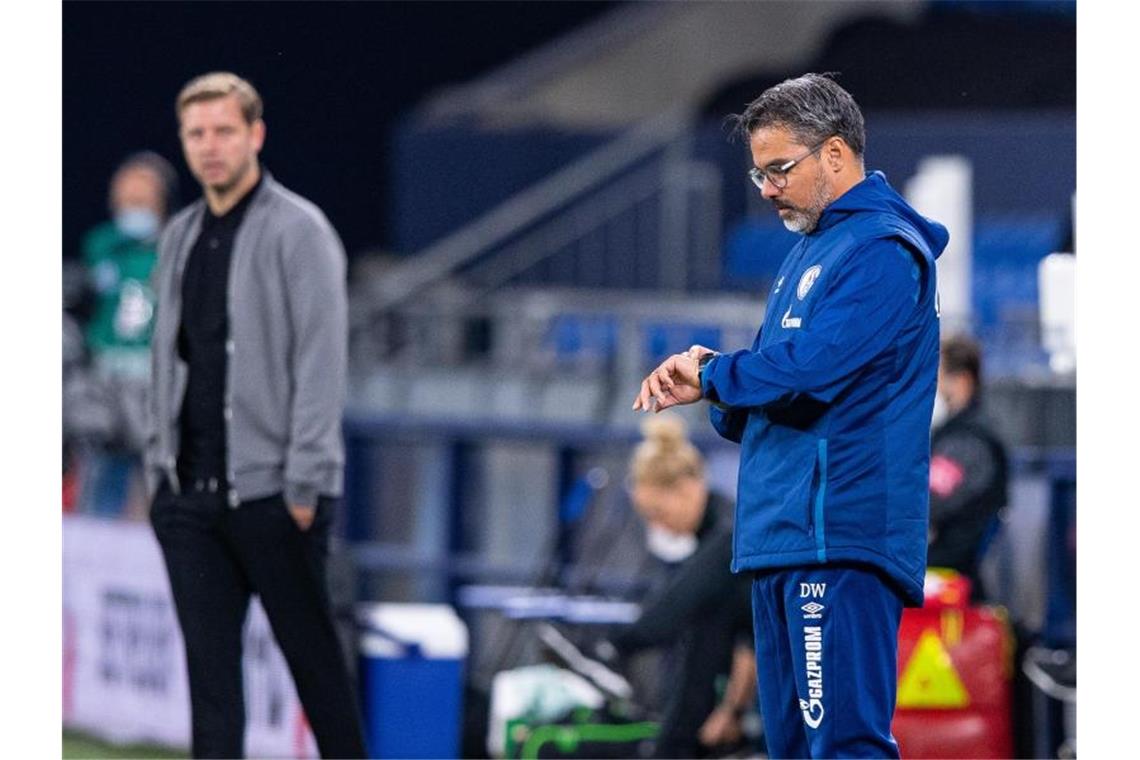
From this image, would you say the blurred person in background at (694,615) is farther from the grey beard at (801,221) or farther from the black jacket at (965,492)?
the grey beard at (801,221)

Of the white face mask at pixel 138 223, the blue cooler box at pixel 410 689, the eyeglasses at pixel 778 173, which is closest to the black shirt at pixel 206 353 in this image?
the eyeglasses at pixel 778 173

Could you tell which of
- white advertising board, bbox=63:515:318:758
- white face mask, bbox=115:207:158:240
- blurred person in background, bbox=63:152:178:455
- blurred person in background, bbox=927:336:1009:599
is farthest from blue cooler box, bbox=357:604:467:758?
white face mask, bbox=115:207:158:240

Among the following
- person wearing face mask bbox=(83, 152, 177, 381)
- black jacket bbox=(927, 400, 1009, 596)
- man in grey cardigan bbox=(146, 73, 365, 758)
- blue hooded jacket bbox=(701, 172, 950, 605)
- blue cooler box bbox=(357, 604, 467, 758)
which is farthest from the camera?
person wearing face mask bbox=(83, 152, 177, 381)

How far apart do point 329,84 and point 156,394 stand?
14318 millimetres

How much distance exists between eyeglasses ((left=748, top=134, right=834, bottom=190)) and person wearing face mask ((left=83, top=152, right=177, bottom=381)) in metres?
6.67

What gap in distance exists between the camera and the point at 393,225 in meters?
20.1

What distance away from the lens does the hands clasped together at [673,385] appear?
4.71 metres

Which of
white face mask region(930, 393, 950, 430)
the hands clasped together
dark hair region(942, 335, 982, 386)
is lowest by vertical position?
white face mask region(930, 393, 950, 430)

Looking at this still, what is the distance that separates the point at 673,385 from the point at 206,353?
5.13 ft

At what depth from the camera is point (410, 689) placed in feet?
25.6

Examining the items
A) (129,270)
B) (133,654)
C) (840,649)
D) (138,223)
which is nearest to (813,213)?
(840,649)

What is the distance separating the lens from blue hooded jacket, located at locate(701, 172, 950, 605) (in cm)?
467

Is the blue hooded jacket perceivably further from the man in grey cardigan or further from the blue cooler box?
the blue cooler box

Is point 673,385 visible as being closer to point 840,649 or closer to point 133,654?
point 840,649
